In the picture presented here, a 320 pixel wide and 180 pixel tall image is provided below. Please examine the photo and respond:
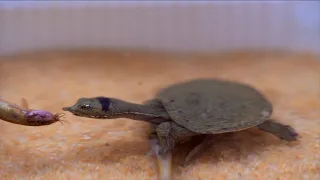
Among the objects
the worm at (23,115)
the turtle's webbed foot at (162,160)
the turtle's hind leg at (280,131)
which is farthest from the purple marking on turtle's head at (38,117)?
the turtle's hind leg at (280,131)

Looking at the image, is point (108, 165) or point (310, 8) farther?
point (310, 8)

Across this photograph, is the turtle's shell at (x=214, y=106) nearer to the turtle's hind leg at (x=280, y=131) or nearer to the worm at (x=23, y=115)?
the turtle's hind leg at (x=280, y=131)

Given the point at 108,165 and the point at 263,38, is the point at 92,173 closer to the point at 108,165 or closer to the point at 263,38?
the point at 108,165

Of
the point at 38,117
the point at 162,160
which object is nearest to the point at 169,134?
the point at 162,160

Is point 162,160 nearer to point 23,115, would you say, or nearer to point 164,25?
point 23,115

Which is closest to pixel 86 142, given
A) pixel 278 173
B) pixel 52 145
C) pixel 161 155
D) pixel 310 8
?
pixel 52 145

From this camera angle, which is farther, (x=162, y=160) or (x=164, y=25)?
(x=164, y=25)
